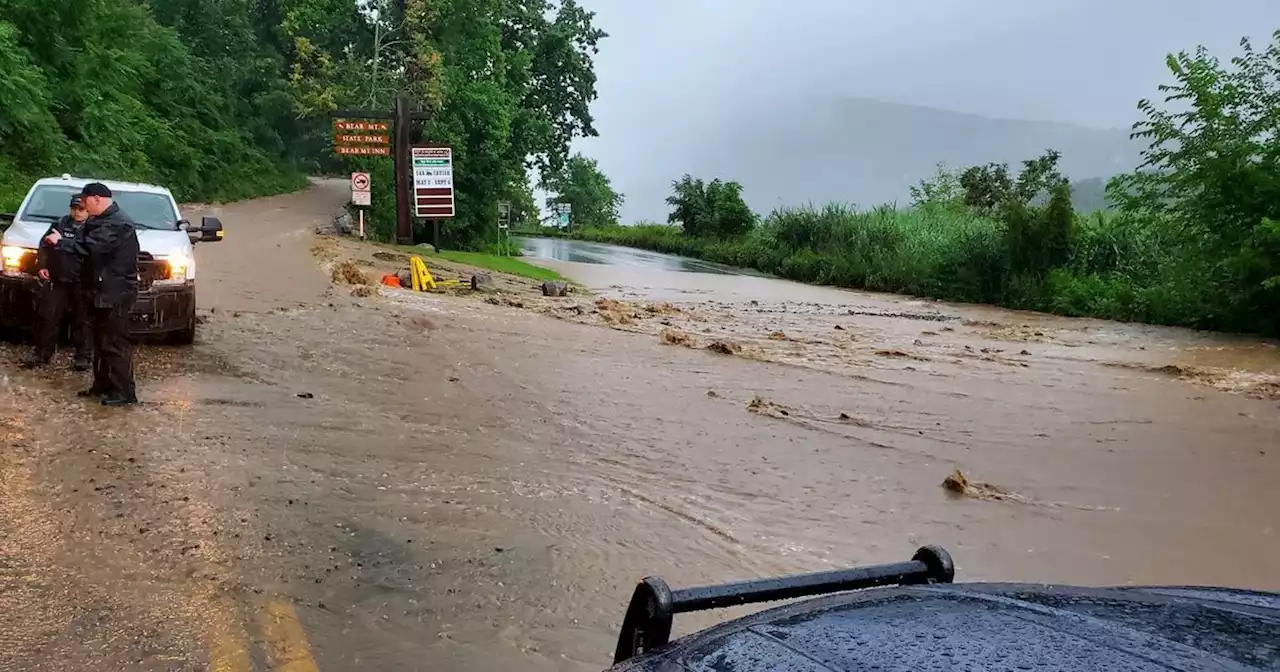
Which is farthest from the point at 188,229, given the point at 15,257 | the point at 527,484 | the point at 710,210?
the point at 710,210

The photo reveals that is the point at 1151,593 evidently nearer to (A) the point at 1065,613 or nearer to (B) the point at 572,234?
(A) the point at 1065,613

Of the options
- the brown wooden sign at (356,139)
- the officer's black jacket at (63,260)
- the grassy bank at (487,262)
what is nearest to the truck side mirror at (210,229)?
the officer's black jacket at (63,260)

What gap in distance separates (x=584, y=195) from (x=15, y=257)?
303ft

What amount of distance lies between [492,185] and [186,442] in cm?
3052

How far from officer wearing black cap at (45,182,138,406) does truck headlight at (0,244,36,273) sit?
1.62m

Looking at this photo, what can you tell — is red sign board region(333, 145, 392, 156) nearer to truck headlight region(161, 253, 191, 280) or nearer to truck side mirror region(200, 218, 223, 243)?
truck side mirror region(200, 218, 223, 243)

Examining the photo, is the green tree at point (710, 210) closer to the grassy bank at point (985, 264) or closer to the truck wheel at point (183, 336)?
the grassy bank at point (985, 264)

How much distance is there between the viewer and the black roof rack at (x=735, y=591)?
1904 mm

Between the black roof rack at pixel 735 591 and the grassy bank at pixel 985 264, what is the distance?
19342 millimetres

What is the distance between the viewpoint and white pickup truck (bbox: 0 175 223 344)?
904 centimetres

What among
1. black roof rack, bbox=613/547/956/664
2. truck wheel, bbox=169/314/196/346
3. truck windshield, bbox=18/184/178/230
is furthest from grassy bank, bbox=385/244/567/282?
black roof rack, bbox=613/547/956/664

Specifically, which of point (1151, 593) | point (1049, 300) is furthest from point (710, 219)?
point (1151, 593)

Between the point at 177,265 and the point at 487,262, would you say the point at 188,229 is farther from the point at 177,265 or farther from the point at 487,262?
the point at 487,262

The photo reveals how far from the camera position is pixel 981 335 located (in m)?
18.0
